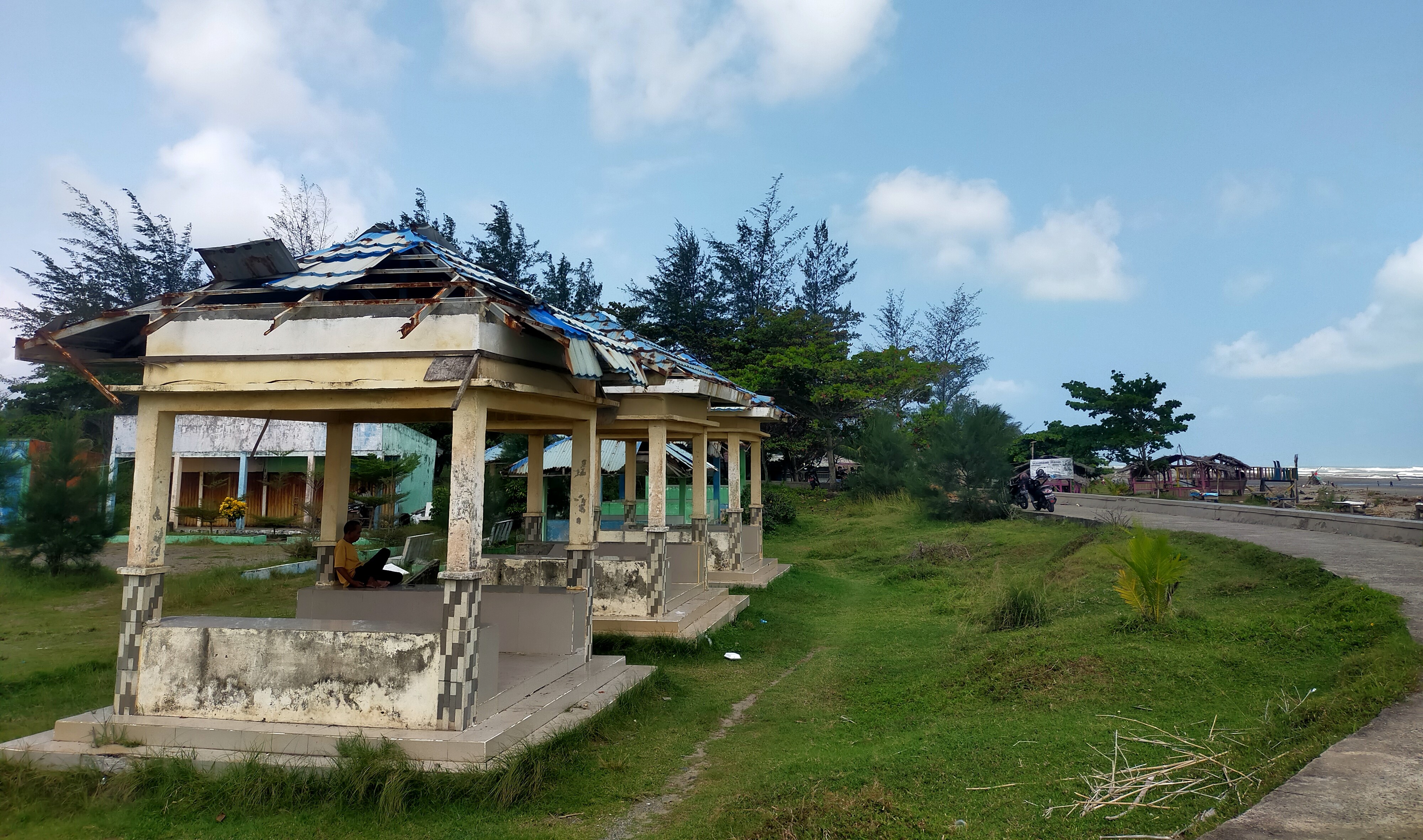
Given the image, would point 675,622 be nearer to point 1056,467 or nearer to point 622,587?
point 622,587

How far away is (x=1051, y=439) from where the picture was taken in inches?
1774

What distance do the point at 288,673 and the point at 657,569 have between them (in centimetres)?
503

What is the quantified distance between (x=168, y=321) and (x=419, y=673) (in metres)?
3.26

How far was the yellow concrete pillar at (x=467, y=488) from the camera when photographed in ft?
18.6

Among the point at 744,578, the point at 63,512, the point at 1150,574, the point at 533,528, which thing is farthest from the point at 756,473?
the point at 63,512

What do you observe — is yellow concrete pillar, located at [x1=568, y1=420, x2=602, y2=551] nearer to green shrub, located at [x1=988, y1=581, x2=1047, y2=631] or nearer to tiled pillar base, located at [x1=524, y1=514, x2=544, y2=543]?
tiled pillar base, located at [x1=524, y1=514, x2=544, y2=543]

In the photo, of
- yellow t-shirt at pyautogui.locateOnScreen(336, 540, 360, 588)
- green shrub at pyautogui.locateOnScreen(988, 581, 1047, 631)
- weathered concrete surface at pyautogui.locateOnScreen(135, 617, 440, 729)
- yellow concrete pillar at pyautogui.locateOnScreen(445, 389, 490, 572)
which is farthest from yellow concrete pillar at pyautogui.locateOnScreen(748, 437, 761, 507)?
weathered concrete surface at pyautogui.locateOnScreen(135, 617, 440, 729)

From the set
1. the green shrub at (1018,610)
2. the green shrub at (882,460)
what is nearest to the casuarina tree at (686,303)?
the green shrub at (882,460)

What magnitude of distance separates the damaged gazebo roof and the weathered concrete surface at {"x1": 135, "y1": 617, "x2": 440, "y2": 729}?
198 cm

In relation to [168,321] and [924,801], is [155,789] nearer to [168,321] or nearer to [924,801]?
[168,321]

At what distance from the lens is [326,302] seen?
6.06 m

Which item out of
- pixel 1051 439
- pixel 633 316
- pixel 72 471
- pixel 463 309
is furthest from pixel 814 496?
pixel 463 309

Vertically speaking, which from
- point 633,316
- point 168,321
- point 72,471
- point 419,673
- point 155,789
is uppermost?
point 633,316

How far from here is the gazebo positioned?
5.55m
